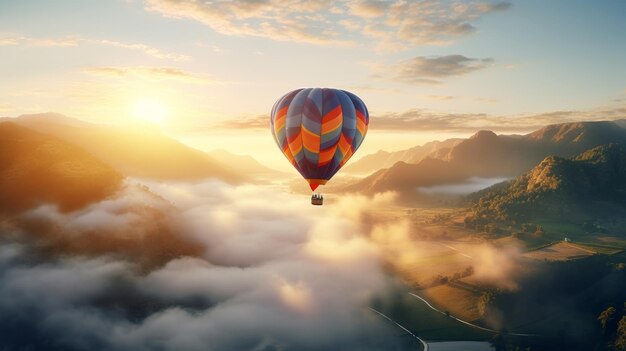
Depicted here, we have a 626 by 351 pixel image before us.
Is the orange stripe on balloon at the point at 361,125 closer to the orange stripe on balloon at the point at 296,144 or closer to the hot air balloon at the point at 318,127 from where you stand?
the hot air balloon at the point at 318,127

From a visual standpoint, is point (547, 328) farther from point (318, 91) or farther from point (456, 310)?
point (318, 91)

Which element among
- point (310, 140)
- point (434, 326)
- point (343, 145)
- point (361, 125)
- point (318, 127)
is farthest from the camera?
point (434, 326)

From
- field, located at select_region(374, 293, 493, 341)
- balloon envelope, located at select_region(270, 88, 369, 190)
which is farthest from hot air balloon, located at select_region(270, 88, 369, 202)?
field, located at select_region(374, 293, 493, 341)

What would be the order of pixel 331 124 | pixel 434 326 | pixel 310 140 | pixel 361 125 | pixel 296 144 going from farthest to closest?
pixel 434 326 → pixel 361 125 → pixel 296 144 → pixel 310 140 → pixel 331 124

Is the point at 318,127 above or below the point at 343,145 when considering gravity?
above

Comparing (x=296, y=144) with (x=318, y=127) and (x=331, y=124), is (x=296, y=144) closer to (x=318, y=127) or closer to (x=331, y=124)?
(x=318, y=127)

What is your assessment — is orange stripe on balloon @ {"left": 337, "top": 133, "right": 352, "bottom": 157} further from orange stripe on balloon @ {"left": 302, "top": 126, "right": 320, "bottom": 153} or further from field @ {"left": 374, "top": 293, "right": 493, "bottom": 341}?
field @ {"left": 374, "top": 293, "right": 493, "bottom": 341}

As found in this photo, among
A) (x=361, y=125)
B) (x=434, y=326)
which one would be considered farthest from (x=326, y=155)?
(x=434, y=326)

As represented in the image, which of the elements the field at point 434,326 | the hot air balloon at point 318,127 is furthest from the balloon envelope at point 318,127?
the field at point 434,326

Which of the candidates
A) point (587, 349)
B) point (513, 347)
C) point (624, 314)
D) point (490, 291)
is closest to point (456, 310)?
point (490, 291)
